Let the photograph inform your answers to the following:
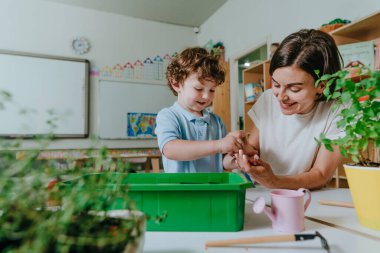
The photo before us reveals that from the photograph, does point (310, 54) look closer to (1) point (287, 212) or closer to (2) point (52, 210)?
(1) point (287, 212)

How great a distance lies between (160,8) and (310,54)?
11.4 ft

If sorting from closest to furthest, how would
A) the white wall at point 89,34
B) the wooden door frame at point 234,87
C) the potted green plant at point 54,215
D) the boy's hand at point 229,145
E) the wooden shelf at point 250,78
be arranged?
the potted green plant at point 54,215, the boy's hand at point 229,145, the wooden shelf at point 250,78, the white wall at point 89,34, the wooden door frame at point 234,87

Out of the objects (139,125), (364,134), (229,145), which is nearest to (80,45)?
(139,125)

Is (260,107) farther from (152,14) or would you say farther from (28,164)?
(152,14)

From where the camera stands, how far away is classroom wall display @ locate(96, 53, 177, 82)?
4059 millimetres

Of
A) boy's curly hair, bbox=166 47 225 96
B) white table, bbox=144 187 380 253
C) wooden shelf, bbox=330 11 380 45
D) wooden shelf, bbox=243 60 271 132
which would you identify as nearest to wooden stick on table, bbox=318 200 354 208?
white table, bbox=144 187 380 253

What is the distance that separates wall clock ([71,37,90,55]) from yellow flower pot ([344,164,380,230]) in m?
3.96

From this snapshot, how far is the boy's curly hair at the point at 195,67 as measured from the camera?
1.18 metres

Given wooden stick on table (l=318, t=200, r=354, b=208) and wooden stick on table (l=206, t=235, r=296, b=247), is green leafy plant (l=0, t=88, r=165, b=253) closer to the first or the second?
wooden stick on table (l=206, t=235, r=296, b=247)

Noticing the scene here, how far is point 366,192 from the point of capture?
0.59 m

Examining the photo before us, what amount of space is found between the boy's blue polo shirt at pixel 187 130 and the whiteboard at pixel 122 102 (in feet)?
9.62

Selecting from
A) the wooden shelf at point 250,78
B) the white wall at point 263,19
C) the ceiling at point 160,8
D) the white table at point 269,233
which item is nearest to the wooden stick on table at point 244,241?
the white table at point 269,233

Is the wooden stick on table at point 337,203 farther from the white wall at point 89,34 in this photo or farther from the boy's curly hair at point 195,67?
the white wall at point 89,34

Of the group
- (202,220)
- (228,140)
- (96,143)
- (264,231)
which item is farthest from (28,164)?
(228,140)
